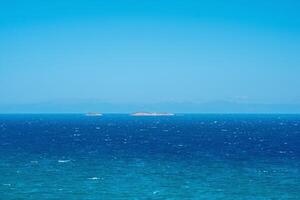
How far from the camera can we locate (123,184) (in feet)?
168

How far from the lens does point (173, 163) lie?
233 feet

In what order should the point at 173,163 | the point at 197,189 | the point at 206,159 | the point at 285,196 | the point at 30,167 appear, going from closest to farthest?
the point at 285,196
the point at 197,189
the point at 30,167
the point at 173,163
the point at 206,159

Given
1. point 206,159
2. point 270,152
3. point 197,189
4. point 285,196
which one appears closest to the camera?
point 285,196

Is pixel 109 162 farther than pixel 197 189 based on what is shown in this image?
Yes

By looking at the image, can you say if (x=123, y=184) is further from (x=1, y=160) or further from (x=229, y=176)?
(x=1, y=160)

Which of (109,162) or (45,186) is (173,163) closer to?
(109,162)

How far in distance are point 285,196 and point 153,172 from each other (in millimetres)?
21242

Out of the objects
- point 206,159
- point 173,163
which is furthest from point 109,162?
point 206,159

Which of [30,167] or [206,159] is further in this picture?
[206,159]

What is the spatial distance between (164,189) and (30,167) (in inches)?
1008

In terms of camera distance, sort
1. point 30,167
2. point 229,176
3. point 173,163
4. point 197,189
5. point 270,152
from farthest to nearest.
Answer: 1. point 270,152
2. point 173,163
3. point 30,167
4. point 229,176
5. point 197,189

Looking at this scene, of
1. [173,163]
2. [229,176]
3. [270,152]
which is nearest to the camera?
[229,176]

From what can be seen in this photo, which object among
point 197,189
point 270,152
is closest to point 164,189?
point 197,189

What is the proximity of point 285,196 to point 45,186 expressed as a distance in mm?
28411
